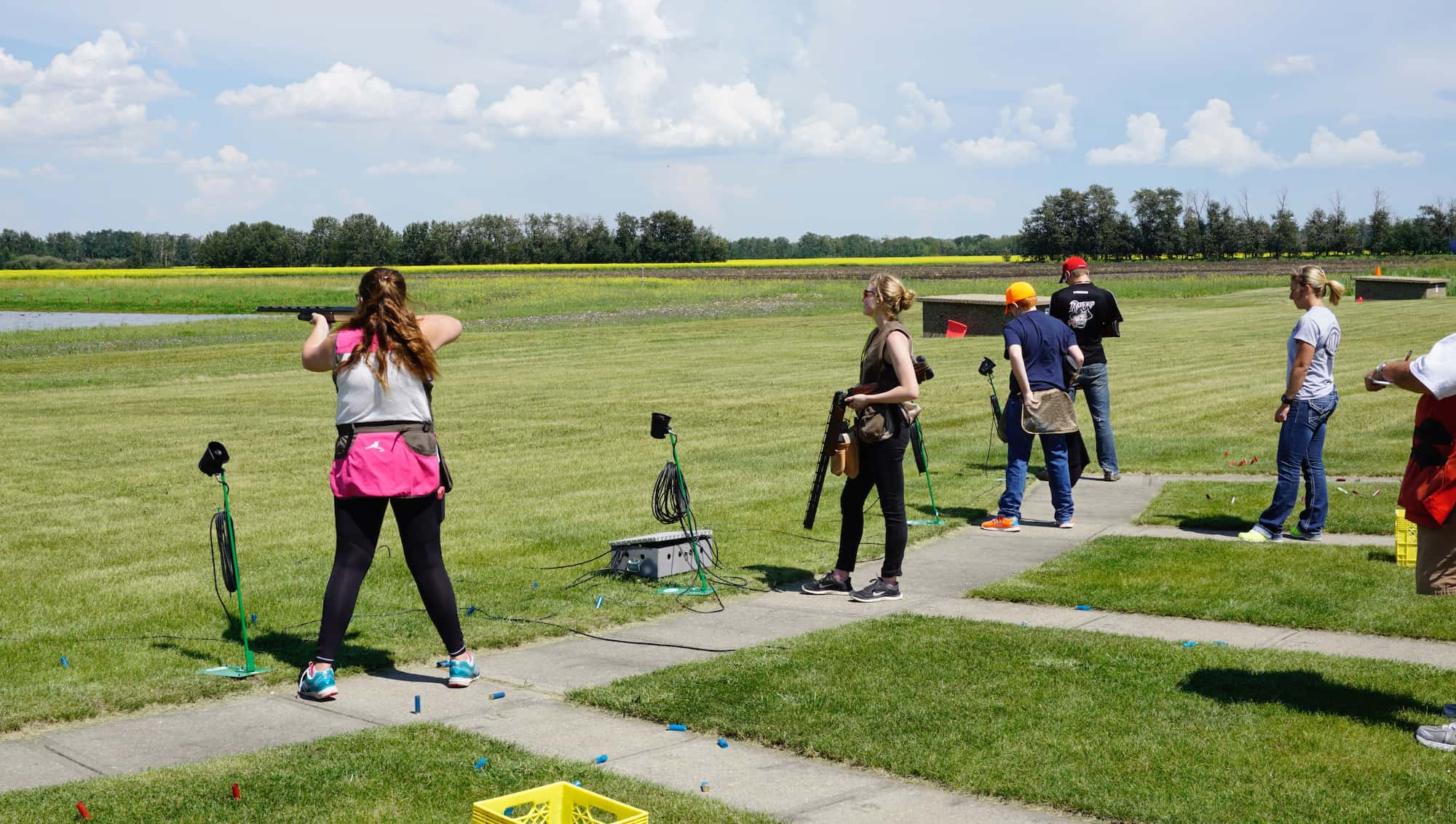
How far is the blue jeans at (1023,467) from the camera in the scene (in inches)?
420

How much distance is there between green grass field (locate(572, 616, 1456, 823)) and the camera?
4.88 metres

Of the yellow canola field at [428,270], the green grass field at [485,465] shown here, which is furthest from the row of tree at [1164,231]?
the green grass field at [485,465]

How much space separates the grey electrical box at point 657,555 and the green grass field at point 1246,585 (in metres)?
2.03

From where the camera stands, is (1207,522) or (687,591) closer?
(687,591)

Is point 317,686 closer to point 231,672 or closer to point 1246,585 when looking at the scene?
point 231,672

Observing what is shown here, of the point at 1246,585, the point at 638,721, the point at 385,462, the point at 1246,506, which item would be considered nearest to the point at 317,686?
the point at 385,462

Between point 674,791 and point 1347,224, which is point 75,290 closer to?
point 674,791

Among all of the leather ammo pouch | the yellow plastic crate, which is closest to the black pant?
the leather ammo pouch

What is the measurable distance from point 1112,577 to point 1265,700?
9.31 feet

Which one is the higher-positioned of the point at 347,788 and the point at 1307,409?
the point at 1307,409

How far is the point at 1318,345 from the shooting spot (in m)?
9.24

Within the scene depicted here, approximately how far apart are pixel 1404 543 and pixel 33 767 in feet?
27.3

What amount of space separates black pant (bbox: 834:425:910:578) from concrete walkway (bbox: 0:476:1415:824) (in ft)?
1.04

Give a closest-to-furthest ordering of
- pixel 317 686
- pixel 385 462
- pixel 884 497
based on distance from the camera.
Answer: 1. pixel 385 462
2. pixel 317 686
3. pixel 884 497
